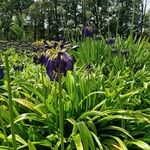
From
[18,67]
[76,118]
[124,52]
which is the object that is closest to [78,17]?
[124,52]

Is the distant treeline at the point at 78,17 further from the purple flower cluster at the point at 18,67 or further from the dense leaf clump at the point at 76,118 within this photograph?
the dense leaf clump at the point at 76,118

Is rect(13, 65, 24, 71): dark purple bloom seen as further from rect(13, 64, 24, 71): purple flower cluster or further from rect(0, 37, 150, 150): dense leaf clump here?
rect(0, 37, 150, 150): dense leaf clump

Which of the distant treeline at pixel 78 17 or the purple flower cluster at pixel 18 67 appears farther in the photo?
the distant treeline at pixel 78 17

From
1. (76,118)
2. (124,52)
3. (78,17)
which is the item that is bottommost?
(78,17)

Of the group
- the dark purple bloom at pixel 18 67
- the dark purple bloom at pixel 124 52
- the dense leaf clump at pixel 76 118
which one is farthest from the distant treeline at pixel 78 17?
the dense leaf clump at pixel 76 118

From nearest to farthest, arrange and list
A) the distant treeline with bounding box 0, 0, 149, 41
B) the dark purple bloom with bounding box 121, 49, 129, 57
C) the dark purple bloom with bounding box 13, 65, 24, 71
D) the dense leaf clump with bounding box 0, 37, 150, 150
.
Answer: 1. the dense leaf clump with bounding box 0, 37, 150, 150
2. the dark purple bloom with bounding box 13, 65, 24, 71
3. the dark purple bloom with bounding box 121, 49, 129, 57
4. the distant treeline with bounding box 0, 0, 149, 41

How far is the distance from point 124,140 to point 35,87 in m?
1.22

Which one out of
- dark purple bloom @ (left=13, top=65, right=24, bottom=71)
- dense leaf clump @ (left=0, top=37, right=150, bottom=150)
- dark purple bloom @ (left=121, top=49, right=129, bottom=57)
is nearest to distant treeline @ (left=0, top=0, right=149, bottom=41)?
dark purple bloom @ (left=121, top=49, right=129, bottom=57)

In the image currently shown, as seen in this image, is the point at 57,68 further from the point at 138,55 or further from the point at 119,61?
the point at 138,55

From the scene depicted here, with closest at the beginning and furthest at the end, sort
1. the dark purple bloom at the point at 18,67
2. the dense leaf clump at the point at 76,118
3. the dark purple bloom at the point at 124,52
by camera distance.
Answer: the dense leaf clump at the point at 76,118 < the dark purple bloom at the point at 18,67 < the dark purple bloom at the point at 124,52

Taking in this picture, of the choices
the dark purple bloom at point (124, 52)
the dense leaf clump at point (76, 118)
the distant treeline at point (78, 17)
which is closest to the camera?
the dense leaf clump at point (76, 118)

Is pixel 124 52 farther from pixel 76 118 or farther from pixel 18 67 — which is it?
pixel 76 118

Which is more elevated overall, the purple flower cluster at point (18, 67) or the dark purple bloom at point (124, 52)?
the dark purple bloom at point (124, 52)

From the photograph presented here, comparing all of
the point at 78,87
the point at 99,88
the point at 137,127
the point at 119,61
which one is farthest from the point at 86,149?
the point at 119,61
